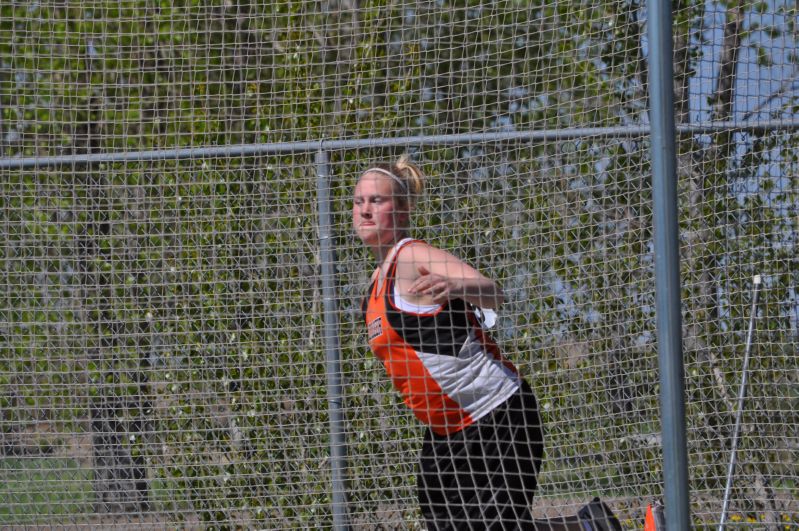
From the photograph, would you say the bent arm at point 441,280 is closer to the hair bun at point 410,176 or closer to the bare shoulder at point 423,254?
the bare shoulder at point 423,254

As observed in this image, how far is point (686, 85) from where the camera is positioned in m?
3.51

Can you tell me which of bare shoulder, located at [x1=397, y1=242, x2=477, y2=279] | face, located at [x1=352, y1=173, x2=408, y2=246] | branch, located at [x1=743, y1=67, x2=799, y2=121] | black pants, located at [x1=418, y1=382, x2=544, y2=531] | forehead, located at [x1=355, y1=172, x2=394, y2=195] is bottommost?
black pants, located at [x1=418, y1=382, x2=544, y2=531]

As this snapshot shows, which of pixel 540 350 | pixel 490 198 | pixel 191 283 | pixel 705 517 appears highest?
pixel 490 198

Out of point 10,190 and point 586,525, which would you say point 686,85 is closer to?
point 586,525

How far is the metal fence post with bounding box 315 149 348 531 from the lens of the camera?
3.38m

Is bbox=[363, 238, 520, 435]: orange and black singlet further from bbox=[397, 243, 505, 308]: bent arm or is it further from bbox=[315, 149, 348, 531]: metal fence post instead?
bbox=[315, 149, 348, 531]: metal fence post

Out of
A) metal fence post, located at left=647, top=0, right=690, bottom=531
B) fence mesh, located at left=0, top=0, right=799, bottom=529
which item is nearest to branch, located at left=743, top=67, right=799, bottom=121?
fence mesh, located at left=0, top=0, right=799, bottom=529

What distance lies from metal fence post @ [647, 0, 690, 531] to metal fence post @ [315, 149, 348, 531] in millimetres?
1433

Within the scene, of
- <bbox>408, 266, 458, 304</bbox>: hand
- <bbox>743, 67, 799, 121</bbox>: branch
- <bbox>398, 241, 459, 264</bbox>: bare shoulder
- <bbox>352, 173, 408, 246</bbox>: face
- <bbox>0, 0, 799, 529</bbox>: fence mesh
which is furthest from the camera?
<bbox>0, 0, 799, 529</bbox>: fence mesh

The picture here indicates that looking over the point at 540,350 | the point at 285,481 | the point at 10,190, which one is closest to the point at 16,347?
the point at 10,190

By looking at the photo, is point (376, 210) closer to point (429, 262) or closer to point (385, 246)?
point (385, 246)

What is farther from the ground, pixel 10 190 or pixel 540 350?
pixel 10 190

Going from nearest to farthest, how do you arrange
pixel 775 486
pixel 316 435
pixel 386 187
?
pixel 386 187
pixel 775 486
pixel 316 435

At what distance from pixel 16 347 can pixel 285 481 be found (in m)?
1.23
